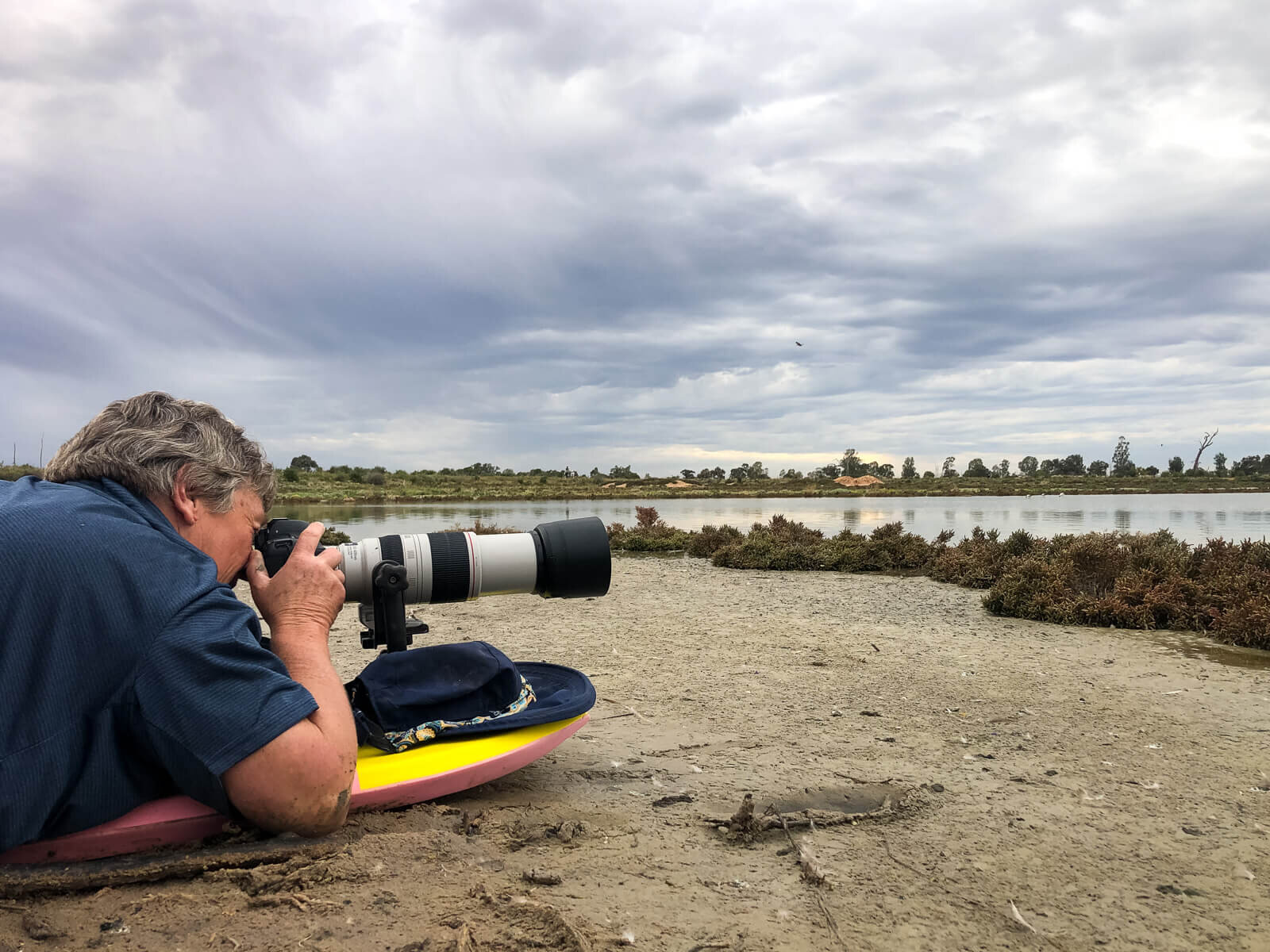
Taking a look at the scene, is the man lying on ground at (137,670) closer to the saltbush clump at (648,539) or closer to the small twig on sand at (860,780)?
the small twig on sand at (860,780)

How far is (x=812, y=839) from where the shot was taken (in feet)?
8.13

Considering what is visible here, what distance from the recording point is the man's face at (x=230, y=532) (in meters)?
2.17

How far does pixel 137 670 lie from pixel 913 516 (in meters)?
20.1

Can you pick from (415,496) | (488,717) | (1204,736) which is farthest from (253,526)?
(415,496)

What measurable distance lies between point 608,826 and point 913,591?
701cm

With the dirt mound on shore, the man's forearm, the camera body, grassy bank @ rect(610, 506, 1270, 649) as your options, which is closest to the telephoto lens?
the camera body

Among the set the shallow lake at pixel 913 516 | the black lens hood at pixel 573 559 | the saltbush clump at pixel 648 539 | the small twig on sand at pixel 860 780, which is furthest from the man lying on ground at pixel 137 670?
the shallow lake at pixel 913 516

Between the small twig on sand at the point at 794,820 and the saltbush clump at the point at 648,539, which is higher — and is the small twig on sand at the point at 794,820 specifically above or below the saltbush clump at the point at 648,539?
below

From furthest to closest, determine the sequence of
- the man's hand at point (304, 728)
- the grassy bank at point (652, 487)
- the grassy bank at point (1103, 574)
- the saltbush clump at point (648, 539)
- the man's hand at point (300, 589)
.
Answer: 1. the grassy bank at point (652, 487)
2. the saltbush clump at point (648, 539)
3. the grassy bank at point (1103, 574)
4. the man's hand at point (300, 589)
5. the man's hand at point (304, 728)

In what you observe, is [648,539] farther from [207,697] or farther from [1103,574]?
[207,697]

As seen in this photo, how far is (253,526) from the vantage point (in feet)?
7.78

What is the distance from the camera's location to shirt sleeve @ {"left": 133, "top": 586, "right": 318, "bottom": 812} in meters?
1.74

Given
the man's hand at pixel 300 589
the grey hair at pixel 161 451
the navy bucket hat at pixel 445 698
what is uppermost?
the grey hair at pixel 161 451

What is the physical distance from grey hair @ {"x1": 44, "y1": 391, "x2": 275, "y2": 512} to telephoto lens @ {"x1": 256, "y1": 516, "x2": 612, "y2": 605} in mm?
451
